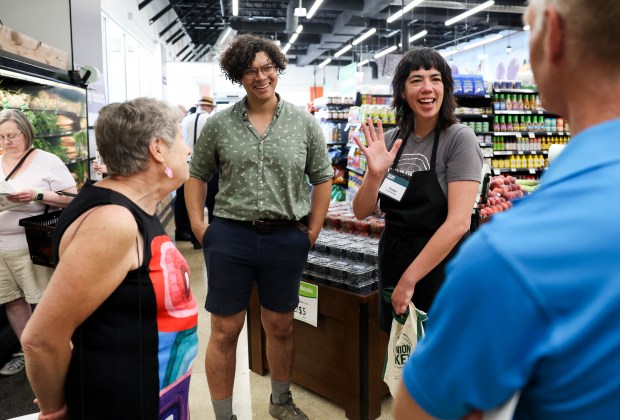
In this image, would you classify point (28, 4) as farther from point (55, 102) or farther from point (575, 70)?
point (575, 70)

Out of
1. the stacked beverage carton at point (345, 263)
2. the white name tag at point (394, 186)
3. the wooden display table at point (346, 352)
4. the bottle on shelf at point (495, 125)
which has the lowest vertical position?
the wooden display table at point (346, 352)

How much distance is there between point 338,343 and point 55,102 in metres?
3.56

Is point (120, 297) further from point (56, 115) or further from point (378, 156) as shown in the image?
point (56, 115)

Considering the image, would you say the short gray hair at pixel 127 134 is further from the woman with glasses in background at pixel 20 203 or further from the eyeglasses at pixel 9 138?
the eyeglasses at pixel 9 138

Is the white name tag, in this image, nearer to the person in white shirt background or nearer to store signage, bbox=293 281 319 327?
store signage, bbox=293 281 319 327

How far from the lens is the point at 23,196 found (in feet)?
9.75

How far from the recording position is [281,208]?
Result: 7.68 feet

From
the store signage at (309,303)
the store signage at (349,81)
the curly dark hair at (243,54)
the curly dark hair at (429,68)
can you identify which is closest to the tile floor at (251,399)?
the store signage at (309,303)

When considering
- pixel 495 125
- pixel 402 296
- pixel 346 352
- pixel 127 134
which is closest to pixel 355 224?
pixel 346 352

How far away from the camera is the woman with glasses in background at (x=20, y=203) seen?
3078 mm

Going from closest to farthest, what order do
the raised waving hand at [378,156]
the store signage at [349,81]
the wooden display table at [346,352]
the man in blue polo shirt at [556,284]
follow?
1. the man in blue polo shirt at [556,284]
2. the raised waving hand at [378,156]
3. the wooden display table at [346,352]
4. the store signage at [349,81]

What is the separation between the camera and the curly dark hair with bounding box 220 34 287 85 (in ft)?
7.71

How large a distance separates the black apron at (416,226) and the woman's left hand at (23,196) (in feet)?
7.27

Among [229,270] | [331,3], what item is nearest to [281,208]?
[229,270]
